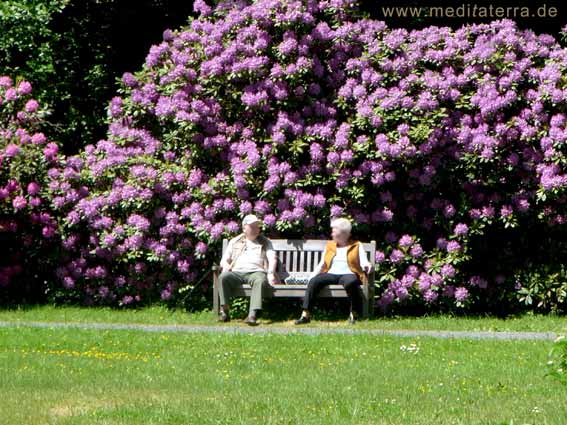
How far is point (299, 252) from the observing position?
14.4 metres

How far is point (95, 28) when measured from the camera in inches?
840

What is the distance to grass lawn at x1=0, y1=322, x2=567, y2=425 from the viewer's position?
6715mm

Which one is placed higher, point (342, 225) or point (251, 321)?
point (342, 225)

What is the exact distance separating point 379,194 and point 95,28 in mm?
8929

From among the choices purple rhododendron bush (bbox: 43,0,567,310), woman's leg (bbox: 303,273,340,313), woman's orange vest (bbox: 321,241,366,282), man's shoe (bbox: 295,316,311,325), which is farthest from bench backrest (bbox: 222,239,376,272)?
man's shoe (bbox: 295,316,311,325)

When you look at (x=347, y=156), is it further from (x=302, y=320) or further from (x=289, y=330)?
(x=289, y=330)

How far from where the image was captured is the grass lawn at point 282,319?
12.9 m

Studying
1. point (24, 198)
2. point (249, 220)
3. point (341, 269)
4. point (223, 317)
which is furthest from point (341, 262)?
point (24, 198)

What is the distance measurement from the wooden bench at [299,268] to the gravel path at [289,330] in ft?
2.77

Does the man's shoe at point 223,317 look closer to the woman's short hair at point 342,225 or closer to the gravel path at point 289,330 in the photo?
the gravel path at point 289,330

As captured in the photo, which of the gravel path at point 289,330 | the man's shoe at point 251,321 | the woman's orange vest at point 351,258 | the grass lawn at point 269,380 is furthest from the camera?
the woman's orange vest at point 351,258

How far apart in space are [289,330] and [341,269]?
1.59 metres

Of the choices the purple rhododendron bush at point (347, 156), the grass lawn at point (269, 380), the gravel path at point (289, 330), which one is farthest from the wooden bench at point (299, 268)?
the grass lawn at point (269, 380)

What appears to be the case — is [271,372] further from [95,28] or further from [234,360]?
[95,28]
